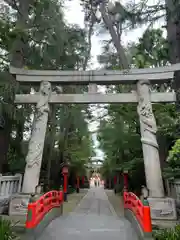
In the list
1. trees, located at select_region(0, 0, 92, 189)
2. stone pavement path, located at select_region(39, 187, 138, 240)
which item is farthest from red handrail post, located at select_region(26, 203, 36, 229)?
trees, located at select_region(0, 0, 92, 189)

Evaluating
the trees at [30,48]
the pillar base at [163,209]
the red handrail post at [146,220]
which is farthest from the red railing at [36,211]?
the trees at [30,48]

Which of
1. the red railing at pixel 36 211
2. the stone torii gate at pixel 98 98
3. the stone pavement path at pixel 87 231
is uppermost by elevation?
the stone torii gate at pixel 98 98

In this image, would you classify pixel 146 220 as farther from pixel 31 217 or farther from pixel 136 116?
pixel 136 116

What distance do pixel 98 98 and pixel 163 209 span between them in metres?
4.39

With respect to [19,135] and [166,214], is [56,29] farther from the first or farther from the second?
[166,214]

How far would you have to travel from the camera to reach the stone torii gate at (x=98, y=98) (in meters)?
6.66

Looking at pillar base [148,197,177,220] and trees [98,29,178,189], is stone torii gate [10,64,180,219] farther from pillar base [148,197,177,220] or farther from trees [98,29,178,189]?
trees [98,29,178,189]

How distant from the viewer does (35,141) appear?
713 cm

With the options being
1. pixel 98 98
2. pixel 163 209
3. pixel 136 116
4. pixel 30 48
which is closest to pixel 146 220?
pixel 163 209

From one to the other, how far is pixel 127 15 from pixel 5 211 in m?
9.15

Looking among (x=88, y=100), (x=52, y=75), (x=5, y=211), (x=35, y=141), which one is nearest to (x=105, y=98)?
(x=88, y=100)

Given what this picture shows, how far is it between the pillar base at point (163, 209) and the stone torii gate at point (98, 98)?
462 mm

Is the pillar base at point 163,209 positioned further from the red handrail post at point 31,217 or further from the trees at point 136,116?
the red handrail post at point 31,217

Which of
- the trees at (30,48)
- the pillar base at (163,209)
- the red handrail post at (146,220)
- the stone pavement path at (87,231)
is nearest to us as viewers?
the red handrail post at (146,220)
